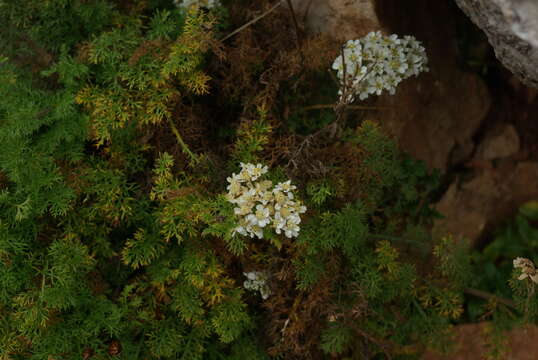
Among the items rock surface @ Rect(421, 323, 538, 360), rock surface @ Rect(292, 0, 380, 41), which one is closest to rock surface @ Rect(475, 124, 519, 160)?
rock surface @ Rect(421, 323, 538, 360)

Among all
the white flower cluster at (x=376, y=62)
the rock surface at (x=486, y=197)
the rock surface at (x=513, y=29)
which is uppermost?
the rock surface at (x=513, y=29)

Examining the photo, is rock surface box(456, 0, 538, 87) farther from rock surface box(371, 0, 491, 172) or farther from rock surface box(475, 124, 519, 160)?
rock surface box(475, 124, 519, 160)

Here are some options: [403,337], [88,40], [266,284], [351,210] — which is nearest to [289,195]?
[351,210]

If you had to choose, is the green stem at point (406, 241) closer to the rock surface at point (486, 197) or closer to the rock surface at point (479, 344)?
the rock surface at point (486, 197)

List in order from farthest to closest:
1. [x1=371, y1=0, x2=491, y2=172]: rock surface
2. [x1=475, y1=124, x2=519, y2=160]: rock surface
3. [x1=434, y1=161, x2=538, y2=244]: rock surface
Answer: [x1=475, y1=124, x2=519, y2=160]: rock surface < [x1=434, y1=161, x2=538, y2=244]: rock surface < [x1=371, y1=0, x2=491, y2=172]: rock surface

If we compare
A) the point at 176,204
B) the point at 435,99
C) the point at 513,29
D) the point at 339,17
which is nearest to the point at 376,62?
the point at 339,17

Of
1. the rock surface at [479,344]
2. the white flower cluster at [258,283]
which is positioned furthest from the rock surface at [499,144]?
the white flower cluster at [258,283]
